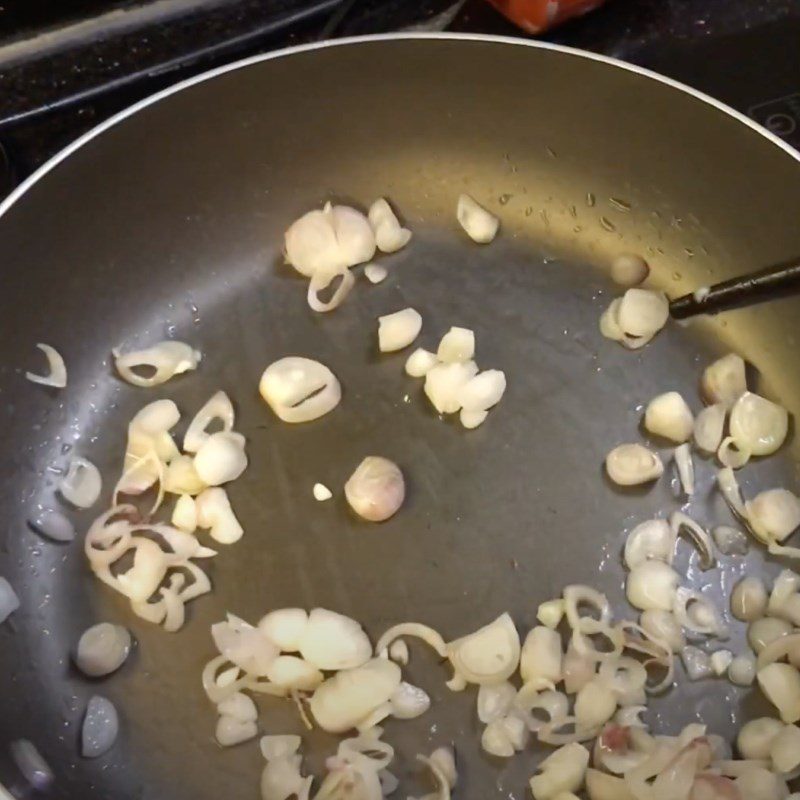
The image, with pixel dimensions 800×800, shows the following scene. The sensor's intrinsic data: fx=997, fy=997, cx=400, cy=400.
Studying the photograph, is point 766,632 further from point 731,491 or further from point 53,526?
point 53,526

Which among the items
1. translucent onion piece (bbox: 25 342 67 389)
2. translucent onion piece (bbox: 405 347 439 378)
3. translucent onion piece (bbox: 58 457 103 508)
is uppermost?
translucent onion piece (bbox: 25 342 67 389)

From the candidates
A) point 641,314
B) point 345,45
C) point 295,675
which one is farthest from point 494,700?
point 345,45

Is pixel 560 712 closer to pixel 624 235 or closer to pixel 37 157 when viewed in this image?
pixel 624 235

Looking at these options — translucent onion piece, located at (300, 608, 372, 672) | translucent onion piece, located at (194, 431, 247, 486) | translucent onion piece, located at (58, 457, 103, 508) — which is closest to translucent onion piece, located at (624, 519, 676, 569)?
translucent onion piece, located at (300, 608, 372, 672)

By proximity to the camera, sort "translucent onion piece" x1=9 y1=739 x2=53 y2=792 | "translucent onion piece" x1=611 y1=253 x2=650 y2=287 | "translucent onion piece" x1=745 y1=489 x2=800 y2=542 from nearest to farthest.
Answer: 1. "translucent onion piece" x1=9 y1=739 x2=53 y2=792
2. "translucent onion piece" x1=745 y1=489 x2=800 y2=542
3. "translucent onion piece" x1=611 y1=253 x2=650 y2=287

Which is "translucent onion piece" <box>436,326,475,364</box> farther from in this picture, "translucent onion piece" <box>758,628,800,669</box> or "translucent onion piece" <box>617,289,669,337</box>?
"translucent onion piece" <box>758,628,800,669</box>

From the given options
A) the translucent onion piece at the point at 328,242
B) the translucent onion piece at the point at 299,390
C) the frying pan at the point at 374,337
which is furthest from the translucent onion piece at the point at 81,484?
the translucent onion piece at the point at 328,242
